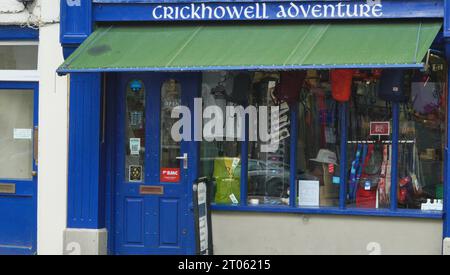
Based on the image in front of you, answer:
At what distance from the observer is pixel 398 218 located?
7.50 m

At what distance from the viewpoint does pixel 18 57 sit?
8367 mm

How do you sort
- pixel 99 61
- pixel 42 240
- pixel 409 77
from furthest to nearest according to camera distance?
pixel 42 240
pixel 409 77
pixel 99 61

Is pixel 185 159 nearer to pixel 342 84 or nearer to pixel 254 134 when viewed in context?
pixel 254 134

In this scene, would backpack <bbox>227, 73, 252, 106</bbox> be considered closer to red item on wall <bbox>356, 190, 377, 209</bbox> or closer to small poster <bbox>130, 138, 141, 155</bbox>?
small poster <bbox>130, 138, 141, 155</bbox>

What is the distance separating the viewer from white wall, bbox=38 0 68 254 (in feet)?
26.5

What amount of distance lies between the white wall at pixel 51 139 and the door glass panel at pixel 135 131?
2.35 ft

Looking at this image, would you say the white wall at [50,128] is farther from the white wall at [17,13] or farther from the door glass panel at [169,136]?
the door glass panel at [169,136]

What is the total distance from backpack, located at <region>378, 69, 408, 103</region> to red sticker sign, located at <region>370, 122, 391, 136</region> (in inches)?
12.2

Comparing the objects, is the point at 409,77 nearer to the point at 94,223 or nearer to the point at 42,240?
the point at 94,223

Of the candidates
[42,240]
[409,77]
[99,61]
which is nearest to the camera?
[99,61]

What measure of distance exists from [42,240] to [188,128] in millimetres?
2169

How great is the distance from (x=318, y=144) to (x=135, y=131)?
2.15m

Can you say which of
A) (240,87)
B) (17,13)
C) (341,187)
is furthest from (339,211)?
(17,13)
